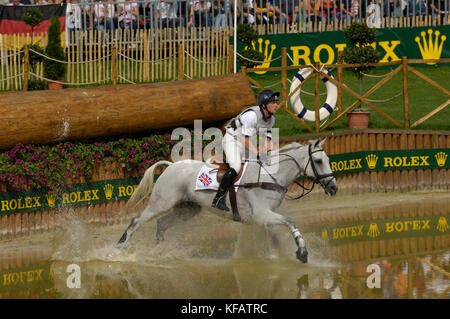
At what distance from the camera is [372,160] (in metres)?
17.2

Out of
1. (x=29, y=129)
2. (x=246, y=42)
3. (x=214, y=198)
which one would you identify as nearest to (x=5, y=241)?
(x=29, y=129)

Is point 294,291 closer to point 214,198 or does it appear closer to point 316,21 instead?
point 214,198

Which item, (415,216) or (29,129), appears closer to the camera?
(29,129)

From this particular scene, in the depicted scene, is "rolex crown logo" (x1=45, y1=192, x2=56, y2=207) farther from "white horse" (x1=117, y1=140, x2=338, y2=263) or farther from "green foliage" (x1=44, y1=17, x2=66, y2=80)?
"green foliage" (x1=44, y1=17, x2=66, y2=80)

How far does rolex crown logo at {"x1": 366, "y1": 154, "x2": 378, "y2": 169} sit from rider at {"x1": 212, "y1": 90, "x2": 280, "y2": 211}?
6.45 m

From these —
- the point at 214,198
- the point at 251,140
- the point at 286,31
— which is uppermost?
the point at 286,31

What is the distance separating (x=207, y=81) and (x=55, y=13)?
9448mm

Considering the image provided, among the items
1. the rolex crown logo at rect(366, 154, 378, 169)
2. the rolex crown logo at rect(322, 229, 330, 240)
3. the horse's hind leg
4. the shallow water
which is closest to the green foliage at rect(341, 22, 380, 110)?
the rolex crown logo at rect(366, 154, 378, 169)

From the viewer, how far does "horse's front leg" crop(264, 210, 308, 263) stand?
10.3 metres

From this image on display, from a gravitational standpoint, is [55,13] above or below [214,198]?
above

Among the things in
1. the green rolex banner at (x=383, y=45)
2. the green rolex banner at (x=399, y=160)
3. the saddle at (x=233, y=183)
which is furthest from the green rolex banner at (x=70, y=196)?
the green rolex banner at (x=383, y=45)

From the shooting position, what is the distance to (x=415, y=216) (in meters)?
14.5

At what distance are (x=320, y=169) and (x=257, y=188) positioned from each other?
3.12 ft

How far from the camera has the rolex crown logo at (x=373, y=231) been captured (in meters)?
13.0
